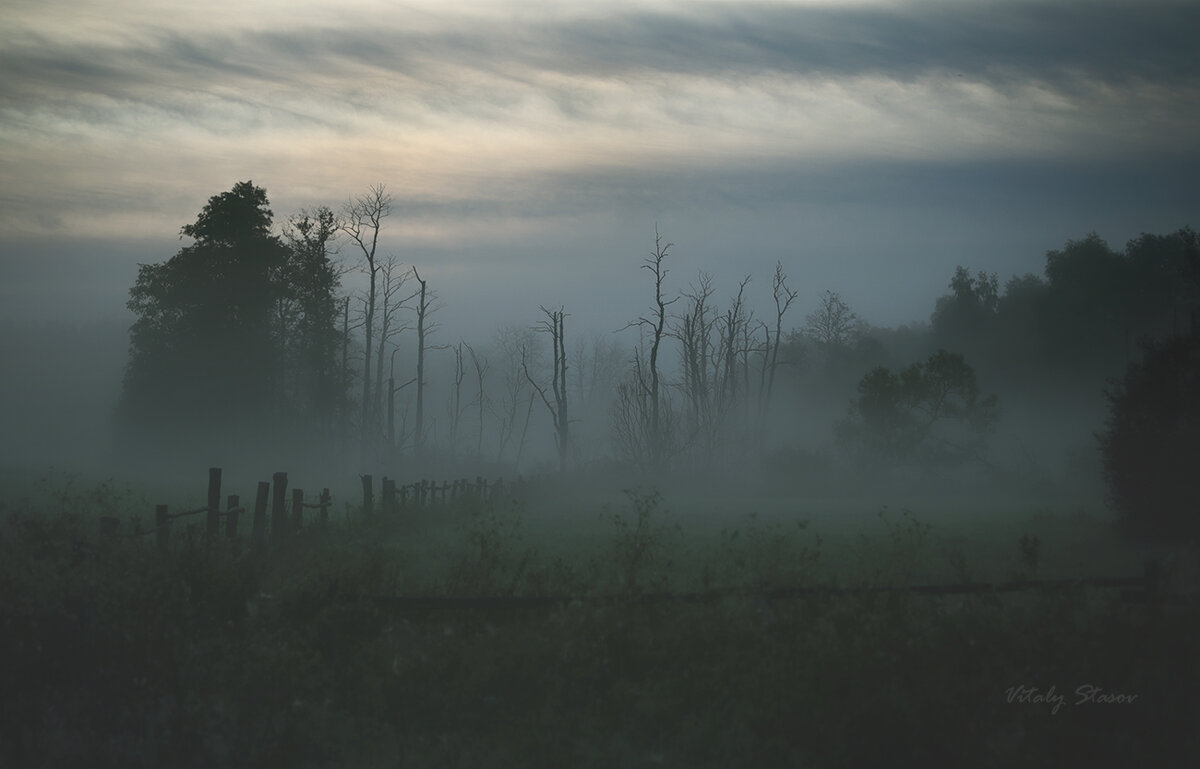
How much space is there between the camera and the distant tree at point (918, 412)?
52.8 meters

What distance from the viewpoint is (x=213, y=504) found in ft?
47.4

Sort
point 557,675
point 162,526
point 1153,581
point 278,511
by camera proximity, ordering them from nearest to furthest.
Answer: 1. point 557,675
2. point 1153,581
3. point 162,526
4. point 278,511

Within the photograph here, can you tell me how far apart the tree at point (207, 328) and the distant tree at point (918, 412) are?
34.5m

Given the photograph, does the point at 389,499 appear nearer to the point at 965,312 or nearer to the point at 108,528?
the point at 108,528

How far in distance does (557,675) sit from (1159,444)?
21.4m

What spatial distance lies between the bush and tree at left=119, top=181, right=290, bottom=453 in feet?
124

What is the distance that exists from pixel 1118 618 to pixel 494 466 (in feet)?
182

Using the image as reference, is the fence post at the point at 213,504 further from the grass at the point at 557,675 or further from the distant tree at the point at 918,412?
the distant tree at the point at 918,412

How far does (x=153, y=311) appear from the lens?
144ft

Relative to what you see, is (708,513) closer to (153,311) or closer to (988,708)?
(988,708)

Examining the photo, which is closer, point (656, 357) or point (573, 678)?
point (573, 678)

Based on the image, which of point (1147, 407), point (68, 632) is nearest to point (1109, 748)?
point (68, 632)

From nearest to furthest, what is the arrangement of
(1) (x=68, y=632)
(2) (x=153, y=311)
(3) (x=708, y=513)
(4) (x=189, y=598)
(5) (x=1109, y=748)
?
(5) (x=1109, y=748)
(1) (x=68, y=632)
(4) (x=189, y=598)
(3) (x=708, y=513)
(2) (x=153, y=311)

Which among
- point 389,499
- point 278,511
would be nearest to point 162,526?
point 278,511
